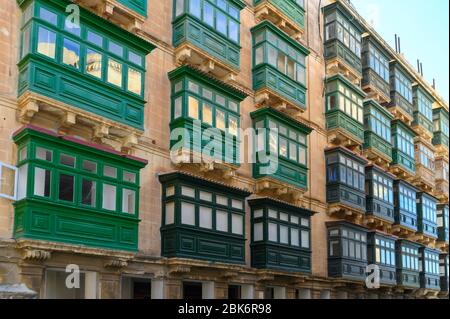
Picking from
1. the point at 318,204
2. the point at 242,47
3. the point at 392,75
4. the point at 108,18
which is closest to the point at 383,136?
the point at 392,75

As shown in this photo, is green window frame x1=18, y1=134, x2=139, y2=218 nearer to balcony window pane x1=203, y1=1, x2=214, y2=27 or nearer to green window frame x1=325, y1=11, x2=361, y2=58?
balcony window pane x1=203, y1=1, x2=214, y2=27

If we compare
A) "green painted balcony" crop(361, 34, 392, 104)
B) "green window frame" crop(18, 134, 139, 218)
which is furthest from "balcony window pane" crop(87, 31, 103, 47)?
"green painted balcony" crop(361, 34, 392, 104)

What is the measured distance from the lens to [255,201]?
2473 centimetres

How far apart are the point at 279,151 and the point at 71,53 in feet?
35.5

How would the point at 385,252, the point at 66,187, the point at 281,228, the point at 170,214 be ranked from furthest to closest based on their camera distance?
1. the point at 385,252
2. the point at 281,228
3. the point at 170,214
4. the point at 66,187

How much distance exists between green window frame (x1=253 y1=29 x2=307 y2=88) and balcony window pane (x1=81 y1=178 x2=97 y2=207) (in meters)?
10.9

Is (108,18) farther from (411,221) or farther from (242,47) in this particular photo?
(411,221)

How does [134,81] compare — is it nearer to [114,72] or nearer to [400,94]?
[114,72]

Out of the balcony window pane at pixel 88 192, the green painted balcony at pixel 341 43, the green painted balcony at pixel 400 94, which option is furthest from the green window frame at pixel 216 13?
the green painted balcony at pixel 400 94

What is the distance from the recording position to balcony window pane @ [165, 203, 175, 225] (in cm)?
2078

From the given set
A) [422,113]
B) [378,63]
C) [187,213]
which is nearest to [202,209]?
[187,213]

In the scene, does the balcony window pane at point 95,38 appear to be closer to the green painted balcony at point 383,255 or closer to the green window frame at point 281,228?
the green window frame at point 281,228

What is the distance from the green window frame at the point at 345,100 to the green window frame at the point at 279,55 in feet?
9.25

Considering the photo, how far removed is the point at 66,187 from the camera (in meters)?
17.4
